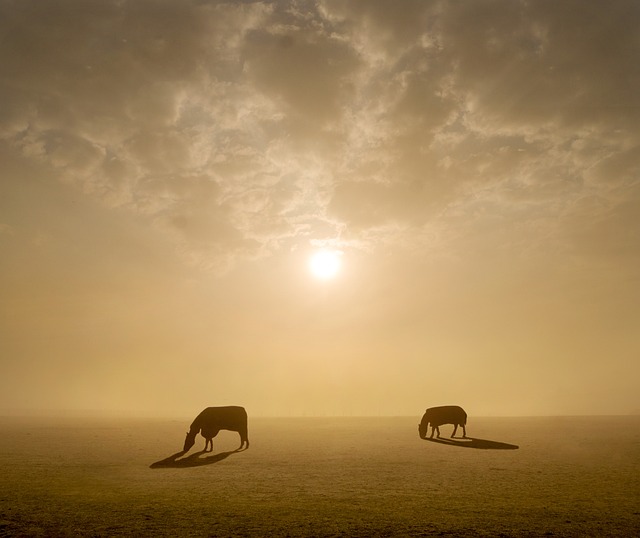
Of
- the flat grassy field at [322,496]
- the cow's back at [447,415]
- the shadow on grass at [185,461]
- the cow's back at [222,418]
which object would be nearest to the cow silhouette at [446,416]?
the cow's back at [447,415]

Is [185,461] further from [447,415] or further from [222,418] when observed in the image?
[447,415]

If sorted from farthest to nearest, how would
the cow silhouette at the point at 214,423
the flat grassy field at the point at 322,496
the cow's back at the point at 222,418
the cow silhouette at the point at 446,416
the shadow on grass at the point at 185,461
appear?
the cow silhouette at the point at 446,416 → the cow's back at the point at 222,418 → the cow silhouette at the point at 214,423 → the shadow on grass at the point at 185,461 → the flat grassy field at the point at 322,496

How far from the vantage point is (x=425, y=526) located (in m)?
11.2

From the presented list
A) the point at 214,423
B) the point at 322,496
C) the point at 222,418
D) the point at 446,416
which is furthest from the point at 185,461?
the point at 446,416

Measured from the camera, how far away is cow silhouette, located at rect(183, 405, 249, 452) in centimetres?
2816

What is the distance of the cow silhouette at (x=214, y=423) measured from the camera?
28.2 meters

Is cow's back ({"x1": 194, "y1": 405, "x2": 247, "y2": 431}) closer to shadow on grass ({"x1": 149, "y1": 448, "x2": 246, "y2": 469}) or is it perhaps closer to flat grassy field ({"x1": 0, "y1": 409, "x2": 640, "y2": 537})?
shadow on grass ({"x1": 149, "y1": 448, "x2": 246, "y2": 469})

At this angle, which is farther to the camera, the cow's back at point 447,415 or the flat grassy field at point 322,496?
the cow's back at point 447,415

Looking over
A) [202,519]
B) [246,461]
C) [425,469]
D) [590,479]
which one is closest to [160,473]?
[246,461]

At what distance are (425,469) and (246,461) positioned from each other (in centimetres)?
984

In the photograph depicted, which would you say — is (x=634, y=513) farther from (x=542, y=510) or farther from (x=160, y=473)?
(x=160, y=473)

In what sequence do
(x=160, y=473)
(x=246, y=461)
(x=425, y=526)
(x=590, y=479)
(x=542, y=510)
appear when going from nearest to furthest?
1. (x=425, y=526)
2. (x=542, y=510)
3. (x=590, y=479)
4. (x=160, y=473)
5. (x=246, y=461)

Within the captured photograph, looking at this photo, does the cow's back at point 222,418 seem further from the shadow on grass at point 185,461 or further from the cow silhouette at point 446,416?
the cow silhouette at point 446,416

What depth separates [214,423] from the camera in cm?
2908
